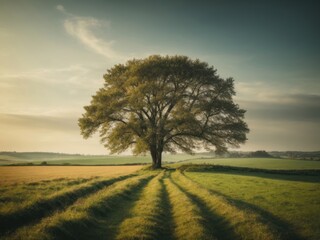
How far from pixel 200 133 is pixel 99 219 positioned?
3262 centimetres

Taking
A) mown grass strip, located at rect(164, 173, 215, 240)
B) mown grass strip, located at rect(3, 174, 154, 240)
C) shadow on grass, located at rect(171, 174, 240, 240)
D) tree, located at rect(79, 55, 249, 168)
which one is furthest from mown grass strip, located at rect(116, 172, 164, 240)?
tree, located at rect(79, 55, 249, 168)

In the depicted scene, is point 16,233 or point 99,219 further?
point 99,219

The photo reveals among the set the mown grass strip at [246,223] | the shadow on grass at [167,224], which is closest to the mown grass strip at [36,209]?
the shadow on grass at [167,224]

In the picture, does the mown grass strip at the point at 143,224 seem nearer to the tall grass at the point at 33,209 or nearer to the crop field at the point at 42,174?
the tall grass at the point at 33,209

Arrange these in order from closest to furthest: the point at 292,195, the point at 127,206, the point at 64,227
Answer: the point at 64,227, the point at 127,206, the point at 292,195

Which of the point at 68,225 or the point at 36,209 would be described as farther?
the point at 36,209

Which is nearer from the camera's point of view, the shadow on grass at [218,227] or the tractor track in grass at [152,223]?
the tractor track in grass at [152,223]

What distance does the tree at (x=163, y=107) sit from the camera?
142ft

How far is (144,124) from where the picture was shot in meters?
43.9

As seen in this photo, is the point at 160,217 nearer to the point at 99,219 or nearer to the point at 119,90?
the point at 99,219

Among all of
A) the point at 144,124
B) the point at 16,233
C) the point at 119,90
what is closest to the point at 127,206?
the point at 16,233

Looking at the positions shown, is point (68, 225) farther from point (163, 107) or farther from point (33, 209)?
point (163, 107)

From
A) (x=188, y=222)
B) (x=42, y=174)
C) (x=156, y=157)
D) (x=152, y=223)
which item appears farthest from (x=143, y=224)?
(x=156, y=157)

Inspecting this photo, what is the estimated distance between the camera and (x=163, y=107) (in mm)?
46125
